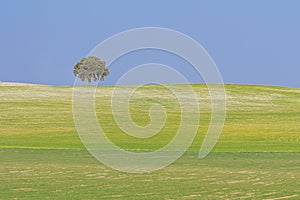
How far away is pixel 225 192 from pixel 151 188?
282 cm

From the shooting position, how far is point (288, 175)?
29.5 metres

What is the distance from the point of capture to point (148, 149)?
46062 mm

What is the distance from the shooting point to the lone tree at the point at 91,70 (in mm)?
149875

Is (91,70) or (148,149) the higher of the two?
(91,70)

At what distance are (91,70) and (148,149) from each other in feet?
352

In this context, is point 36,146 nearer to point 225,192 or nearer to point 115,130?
point 115,130

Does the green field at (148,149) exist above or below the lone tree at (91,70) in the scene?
below

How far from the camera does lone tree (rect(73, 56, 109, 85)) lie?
150 m

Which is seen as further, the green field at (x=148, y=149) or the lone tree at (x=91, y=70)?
the lone tree at (x=91, y=70)

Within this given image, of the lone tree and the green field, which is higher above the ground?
the lone tree

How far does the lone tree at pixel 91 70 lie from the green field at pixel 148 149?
53483 mm

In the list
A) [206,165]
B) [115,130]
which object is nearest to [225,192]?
[206,165]

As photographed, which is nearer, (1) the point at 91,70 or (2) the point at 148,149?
(2) the point at 148,149

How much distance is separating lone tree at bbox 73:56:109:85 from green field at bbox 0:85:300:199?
53.5m
